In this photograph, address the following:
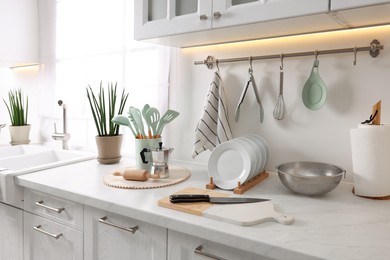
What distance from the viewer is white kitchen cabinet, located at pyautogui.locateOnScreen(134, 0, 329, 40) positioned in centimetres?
105

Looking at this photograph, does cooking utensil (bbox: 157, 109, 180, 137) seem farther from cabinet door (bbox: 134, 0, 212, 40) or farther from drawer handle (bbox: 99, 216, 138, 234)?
drawer handle (bbox: 99, 216, 138, 234)

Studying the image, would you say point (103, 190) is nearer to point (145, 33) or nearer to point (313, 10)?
point (145, 33)

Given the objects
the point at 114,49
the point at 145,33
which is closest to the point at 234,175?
the point at 145,33

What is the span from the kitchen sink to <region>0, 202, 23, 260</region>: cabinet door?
0.26 ft

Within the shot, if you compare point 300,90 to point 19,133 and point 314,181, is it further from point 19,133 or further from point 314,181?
point 19,133

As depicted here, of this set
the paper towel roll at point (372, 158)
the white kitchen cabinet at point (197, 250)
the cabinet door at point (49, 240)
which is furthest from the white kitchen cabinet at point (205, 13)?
the cabinet door at point (49, 240)

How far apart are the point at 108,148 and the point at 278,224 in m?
1.11

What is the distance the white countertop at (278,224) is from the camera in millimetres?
775

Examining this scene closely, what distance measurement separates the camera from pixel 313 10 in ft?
3.33

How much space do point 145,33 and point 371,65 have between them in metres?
1.01

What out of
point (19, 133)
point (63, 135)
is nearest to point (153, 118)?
point (63, 135)

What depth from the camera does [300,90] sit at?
1423mm

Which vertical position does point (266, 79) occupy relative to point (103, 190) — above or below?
above

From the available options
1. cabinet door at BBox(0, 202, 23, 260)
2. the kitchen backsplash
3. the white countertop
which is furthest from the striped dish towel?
cabinet door at BBox(0, 202, 23, 260)
